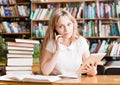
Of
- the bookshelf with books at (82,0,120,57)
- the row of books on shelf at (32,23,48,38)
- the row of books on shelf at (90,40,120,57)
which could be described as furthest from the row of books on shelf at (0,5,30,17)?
the row of books on shelf at (90,40,120,57)

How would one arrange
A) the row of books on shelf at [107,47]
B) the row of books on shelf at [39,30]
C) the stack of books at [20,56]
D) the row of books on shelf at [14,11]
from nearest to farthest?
the stack of books at [20,56] → the row of books on shelf at [107,47] → the row of books on shelf at [39,30] → the row of books on shelf at [14,11]

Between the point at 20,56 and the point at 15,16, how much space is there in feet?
12.1

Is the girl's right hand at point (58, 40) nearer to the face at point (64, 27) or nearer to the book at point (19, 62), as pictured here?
the face at point (64, 27)

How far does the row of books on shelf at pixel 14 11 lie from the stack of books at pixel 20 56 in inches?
142

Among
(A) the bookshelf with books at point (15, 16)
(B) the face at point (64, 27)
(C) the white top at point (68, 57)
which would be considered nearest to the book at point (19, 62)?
(C) the white top at point (68, 57)

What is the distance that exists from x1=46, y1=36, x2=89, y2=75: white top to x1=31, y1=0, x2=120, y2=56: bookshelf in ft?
9.49

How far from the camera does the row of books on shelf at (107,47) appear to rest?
5371 millimetres

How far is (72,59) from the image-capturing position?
252 centimetres

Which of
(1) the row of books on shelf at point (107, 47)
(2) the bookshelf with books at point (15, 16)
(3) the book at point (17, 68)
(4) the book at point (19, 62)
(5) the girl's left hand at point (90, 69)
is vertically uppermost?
(2) the bookshelf with books at point (15, 16)

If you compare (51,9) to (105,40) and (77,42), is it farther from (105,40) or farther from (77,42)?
(77,42)

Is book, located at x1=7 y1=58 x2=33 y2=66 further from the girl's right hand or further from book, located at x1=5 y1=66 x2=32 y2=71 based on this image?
the girl's right hand

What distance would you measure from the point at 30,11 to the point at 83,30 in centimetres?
114

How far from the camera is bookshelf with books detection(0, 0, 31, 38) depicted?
19.1ft

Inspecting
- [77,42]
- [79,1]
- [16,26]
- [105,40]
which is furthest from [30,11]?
[77,42]
